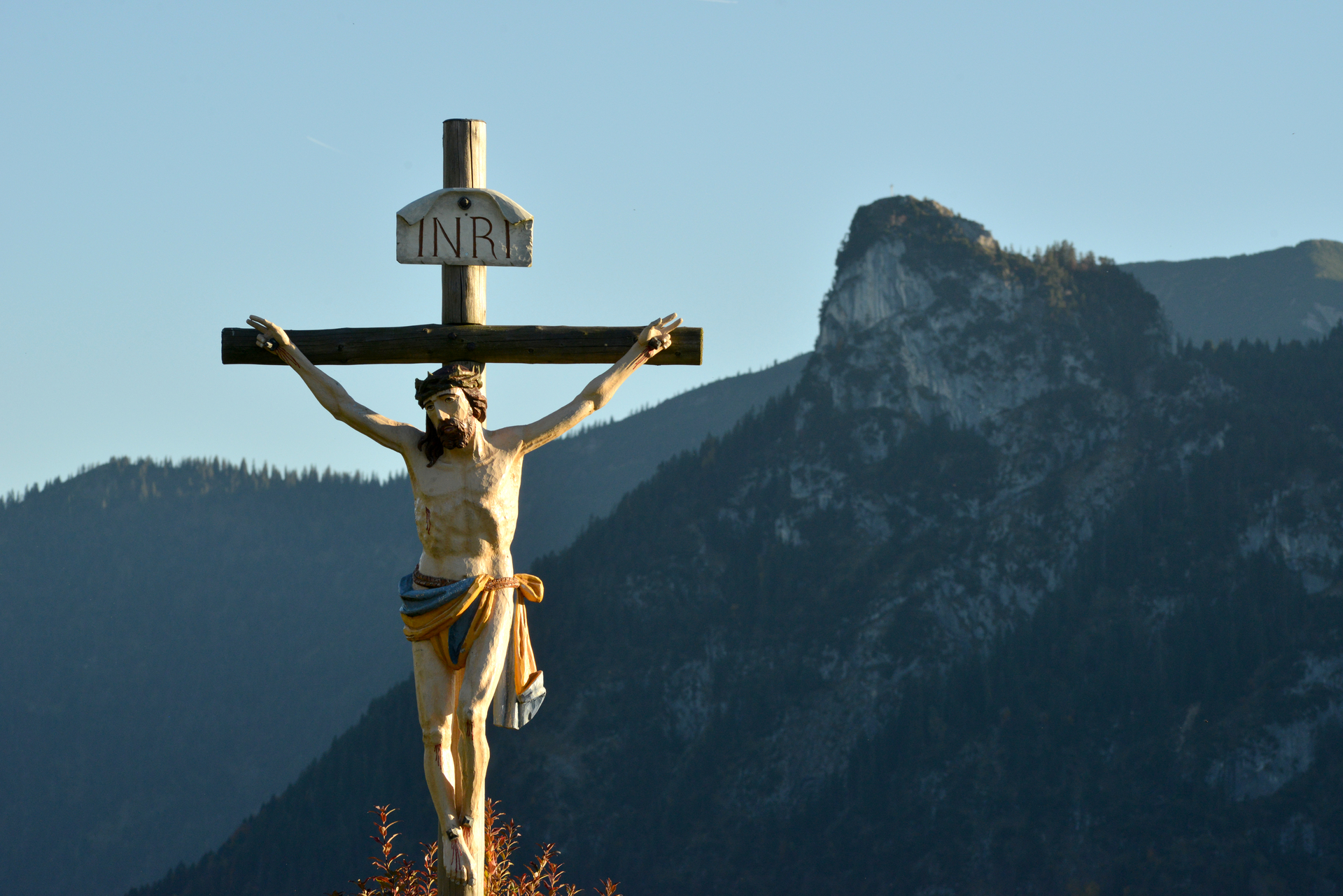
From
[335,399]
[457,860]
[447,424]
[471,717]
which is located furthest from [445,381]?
[457,860]

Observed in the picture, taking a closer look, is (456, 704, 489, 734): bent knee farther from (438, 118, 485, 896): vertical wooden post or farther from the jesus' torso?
(438, 118, 485, 896): vertical wooden post

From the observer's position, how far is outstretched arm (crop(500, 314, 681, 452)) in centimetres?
1023

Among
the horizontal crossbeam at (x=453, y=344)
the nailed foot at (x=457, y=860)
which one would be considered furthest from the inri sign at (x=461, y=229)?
the nailed foot at (x=457, y=860)

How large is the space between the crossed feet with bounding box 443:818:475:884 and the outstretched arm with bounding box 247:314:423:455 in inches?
89.0

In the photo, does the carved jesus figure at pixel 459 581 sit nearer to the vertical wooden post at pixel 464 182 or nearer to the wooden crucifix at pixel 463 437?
the wooden crucifix at pixel 463 437

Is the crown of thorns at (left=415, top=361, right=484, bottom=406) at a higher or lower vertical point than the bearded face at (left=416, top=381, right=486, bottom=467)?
higher

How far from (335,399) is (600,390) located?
1.58m

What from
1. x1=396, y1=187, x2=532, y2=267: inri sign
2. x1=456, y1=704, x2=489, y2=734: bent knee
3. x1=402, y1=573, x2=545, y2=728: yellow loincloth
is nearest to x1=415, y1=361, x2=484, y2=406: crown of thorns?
x1=396, y1=187, x2=532, y2=267: inri sign

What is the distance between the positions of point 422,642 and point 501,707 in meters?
0.66

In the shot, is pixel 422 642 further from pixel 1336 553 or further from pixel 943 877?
pixel 1336 553

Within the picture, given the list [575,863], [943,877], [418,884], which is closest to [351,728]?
[575,863]

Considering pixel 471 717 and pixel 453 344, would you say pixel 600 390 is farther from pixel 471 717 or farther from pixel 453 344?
pixel 471 717

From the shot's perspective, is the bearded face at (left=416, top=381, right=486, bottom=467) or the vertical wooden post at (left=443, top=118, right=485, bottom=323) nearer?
the bearded face at (left=416, top=381, right=486, bottom=467)

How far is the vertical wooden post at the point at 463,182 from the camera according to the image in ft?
35.1
